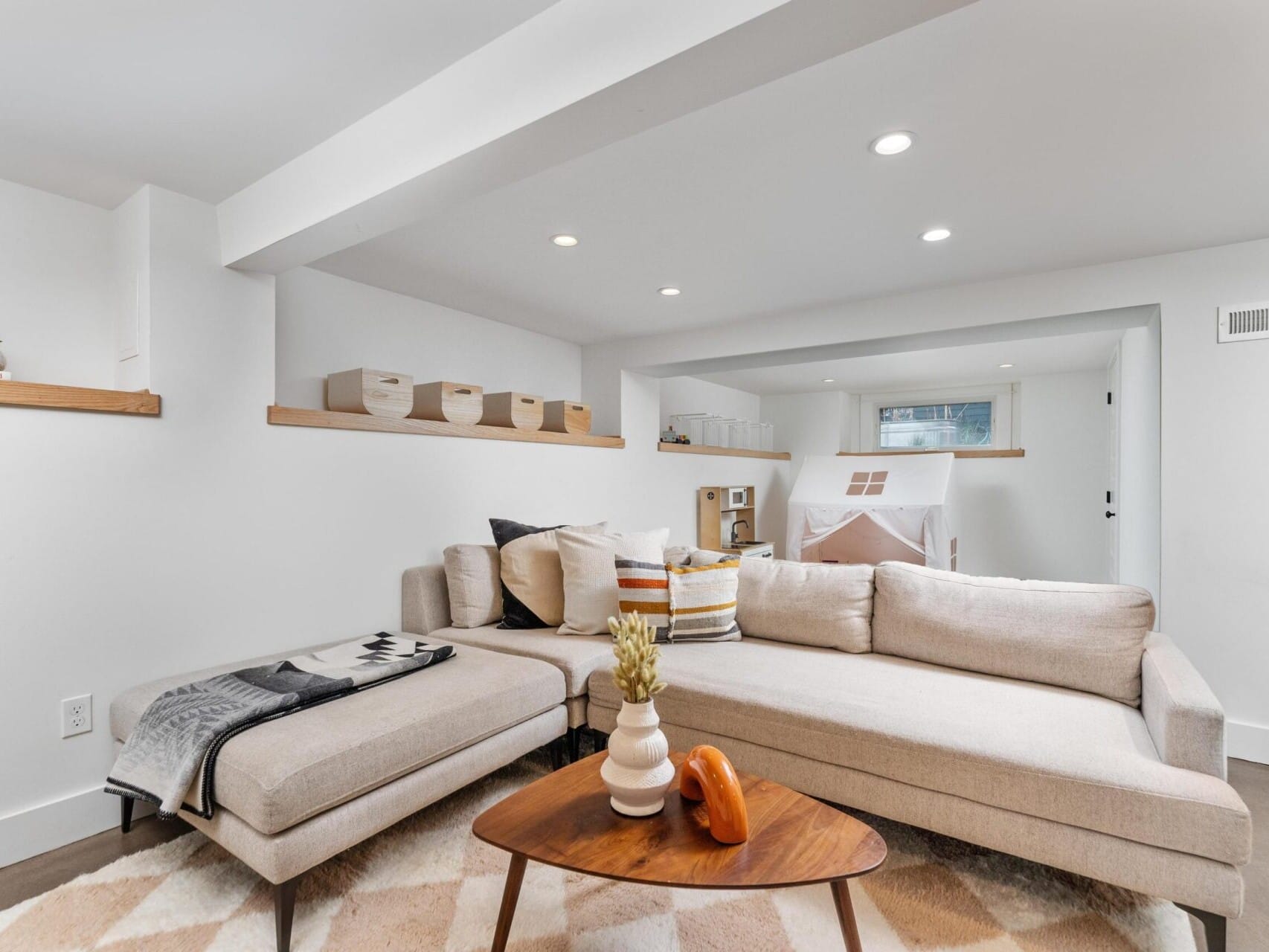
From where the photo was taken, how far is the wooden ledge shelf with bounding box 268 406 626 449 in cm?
267

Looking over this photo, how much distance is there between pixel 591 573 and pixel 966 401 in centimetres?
516

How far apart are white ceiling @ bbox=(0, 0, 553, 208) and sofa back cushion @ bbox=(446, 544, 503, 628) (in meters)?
1.73

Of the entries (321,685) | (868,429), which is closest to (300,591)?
(321,685)

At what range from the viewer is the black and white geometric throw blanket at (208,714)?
5.52 feet

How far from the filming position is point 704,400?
631cm

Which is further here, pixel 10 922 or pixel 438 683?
pixel 438 683

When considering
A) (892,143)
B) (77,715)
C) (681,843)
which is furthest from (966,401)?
(77,715)

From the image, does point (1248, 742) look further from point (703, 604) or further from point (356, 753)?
point (356, 753)

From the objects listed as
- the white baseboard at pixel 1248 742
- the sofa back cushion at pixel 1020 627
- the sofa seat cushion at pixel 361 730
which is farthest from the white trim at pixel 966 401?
the sofa seat cushion at pixel 361 730

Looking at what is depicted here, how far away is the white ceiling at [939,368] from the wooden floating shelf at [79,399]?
3.51 meters

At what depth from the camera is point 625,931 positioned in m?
1.63

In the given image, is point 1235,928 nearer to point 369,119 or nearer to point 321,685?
point 321,685

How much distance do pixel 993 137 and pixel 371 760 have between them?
2527 mm

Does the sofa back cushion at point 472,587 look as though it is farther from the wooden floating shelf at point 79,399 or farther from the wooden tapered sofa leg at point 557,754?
the wooden floating shelf at point 79,399
